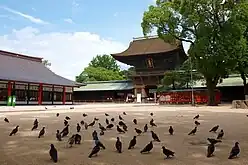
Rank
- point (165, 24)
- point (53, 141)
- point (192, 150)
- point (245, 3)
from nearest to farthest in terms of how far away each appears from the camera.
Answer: point (192, 150), point (53, 141), point (245, 3), point (165, 24)

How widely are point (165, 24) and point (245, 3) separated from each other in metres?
7.58

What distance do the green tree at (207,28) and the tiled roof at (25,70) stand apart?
14.0 m

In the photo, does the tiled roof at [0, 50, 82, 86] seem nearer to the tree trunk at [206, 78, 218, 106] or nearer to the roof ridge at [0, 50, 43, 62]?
the roof ridge at [0, 50, 43, 62]

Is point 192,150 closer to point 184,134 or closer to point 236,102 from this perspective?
point 184,134

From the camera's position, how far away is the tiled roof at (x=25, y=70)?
3216 centimetres

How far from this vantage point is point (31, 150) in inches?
241

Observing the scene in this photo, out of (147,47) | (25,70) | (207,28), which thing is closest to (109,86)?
(147,47)

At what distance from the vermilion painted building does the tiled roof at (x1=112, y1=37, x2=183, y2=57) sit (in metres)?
12.4

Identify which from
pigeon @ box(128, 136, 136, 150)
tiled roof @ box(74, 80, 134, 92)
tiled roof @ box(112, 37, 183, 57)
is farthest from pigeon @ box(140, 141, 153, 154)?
tiled roof @ box(74, 80, 134, 92)

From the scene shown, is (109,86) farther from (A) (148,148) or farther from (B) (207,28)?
(A) (148,148)

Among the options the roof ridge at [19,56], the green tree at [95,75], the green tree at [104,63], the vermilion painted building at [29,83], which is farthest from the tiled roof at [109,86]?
the green tree at [104,63]

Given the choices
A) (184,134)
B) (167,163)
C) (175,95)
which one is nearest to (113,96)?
(175,95)

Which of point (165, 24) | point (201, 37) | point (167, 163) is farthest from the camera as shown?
point (165, 24)

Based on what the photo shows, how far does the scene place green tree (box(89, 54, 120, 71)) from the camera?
84.0 m
